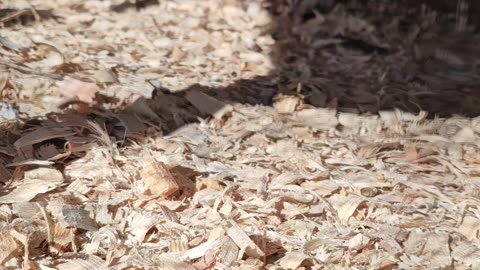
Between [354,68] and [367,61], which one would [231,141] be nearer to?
[354,68]

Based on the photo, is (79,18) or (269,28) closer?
(79,18)

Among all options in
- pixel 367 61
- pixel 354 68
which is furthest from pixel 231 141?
pixel 367 61

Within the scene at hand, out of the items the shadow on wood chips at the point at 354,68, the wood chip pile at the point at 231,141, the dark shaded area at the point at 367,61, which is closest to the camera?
the wood chip pile at the point at 231,141

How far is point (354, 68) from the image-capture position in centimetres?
333

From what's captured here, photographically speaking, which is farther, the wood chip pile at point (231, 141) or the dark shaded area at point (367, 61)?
the dark shaded area at point (367, 61)

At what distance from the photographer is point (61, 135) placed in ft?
7.38

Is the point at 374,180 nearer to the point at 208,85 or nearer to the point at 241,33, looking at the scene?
the point at 208,85

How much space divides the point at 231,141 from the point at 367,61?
47.3 inches

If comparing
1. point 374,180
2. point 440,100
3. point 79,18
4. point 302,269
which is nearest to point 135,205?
point 302,269

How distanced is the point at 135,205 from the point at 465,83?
1.80 meters

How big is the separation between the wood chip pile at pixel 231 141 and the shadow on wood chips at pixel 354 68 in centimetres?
1

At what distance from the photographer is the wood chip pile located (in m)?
1.86

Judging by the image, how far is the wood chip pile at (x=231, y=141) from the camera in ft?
6.10

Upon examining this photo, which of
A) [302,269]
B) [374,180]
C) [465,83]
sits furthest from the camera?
[465,83]
